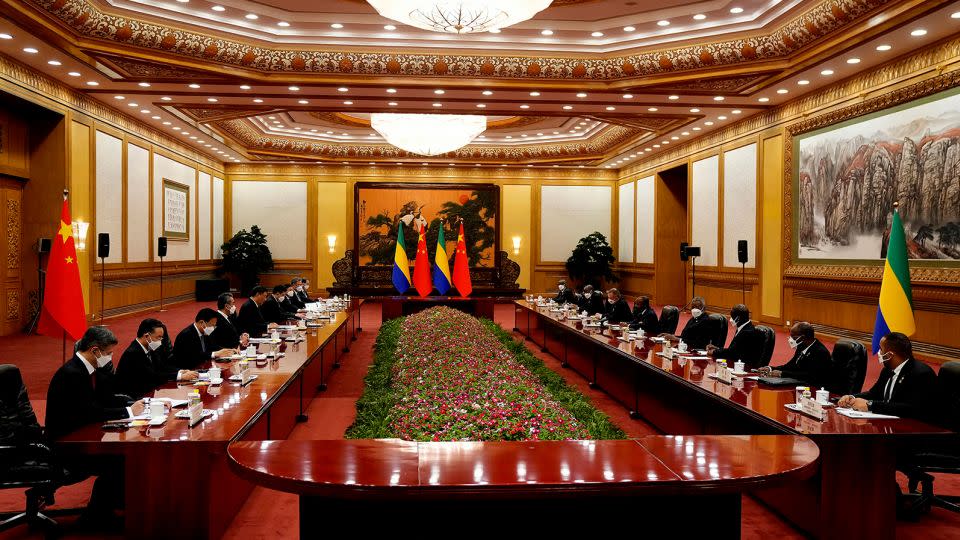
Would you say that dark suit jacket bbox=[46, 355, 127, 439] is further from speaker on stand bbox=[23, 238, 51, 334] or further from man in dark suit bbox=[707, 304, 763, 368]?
speaker on stand bbox=[23, 238, 51, 334]

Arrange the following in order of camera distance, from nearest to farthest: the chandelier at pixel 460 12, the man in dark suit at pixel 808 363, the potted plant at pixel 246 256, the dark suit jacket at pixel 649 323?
1. the man in dark suit at pixel 808 363
2. the chandelier at pixel 460 12
3. the dark suit jacket at pixel 649 323
4. the potted plant at pixel 246 256

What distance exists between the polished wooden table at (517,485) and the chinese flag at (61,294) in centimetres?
362

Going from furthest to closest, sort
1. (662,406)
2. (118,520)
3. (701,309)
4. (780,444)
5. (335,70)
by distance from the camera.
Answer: (335,70) → (701,309) → (662,406) → (118,520) → (780,444)

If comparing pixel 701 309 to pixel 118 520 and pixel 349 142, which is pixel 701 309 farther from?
pixel 349 142

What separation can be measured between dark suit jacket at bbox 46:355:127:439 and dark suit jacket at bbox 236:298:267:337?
4.55 meters

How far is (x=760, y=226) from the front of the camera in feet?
40.7

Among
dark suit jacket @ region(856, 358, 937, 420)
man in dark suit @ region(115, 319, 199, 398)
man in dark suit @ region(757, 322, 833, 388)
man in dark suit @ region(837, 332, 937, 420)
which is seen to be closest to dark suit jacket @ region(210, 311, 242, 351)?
man in dark suit @ region(115, 319, 199, 398)

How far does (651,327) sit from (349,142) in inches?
485

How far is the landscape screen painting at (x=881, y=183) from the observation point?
27.0 ft

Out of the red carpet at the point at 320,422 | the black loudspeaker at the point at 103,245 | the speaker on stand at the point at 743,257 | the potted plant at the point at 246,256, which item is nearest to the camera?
the red carpet at the point at 320,422

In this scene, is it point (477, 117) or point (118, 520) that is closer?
point (118, 520)

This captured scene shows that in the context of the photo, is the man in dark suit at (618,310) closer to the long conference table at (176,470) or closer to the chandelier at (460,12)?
the chandelier at (460,12)

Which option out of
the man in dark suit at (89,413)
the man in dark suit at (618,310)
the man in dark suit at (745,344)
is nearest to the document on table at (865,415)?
the man in dark suit at (745,344)

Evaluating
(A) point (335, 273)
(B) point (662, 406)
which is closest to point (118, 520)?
(B) point (662, 406)
